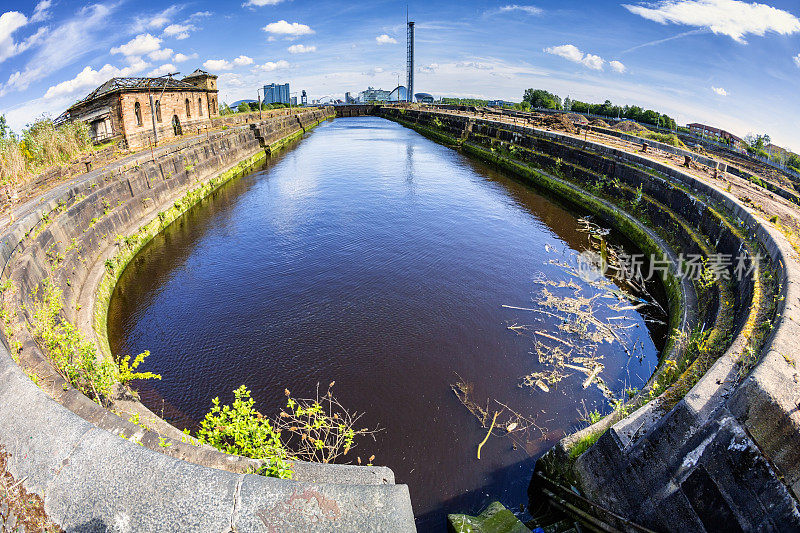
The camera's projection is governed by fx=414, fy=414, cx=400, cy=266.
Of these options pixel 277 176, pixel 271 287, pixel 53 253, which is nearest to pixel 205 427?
pixel 271 287

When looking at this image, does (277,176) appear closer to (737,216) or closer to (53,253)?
(53,253)

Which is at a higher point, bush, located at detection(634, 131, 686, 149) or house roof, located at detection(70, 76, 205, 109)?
house roof, located at detection(70, 76, 205, 109)

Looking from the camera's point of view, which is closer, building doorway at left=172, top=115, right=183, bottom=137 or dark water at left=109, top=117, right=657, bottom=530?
dark water at left=109, top=117, right=657, bottom=530

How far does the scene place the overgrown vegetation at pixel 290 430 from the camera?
4.91 metres

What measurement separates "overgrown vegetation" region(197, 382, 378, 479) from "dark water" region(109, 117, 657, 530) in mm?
256

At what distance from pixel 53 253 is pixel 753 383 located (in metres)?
12.3

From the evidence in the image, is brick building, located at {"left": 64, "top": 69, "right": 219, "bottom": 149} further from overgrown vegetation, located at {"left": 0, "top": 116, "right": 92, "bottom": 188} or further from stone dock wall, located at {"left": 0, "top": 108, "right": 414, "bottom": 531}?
stone dock wall, located at {"left": 0, "top": 108, "right": 414, "bottom": 531}

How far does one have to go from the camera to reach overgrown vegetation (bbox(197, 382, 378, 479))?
16.1ft

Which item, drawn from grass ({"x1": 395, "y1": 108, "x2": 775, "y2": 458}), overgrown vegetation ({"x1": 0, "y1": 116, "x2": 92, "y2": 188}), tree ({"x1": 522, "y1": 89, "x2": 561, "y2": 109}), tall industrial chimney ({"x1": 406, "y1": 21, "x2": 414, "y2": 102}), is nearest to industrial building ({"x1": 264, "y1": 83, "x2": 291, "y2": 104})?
tall industrial chimney ({"x1": 406, "y1": 21, "x2": 414, "y2": 102})

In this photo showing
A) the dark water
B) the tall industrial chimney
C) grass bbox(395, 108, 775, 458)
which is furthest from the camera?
the tall industrial chimney

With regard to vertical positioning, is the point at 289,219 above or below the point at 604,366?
above

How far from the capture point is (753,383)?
3.81 meters

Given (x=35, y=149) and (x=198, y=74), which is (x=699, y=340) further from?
(x=198, y=74)

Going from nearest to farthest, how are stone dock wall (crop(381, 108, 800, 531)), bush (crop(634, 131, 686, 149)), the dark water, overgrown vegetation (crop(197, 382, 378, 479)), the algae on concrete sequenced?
stone dock wall (crop(381, 108, 800, 531)) < the algae on concrete < overgrown vegetation (crop(197, 382, 378, 479)) < the dark water < bush (crop(634, 131, 686, 149))
